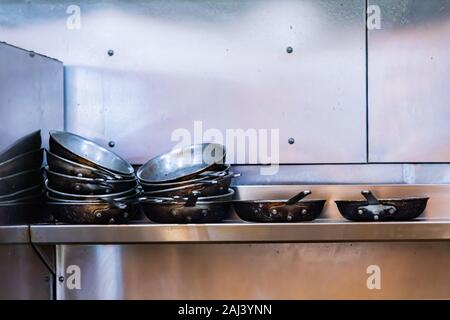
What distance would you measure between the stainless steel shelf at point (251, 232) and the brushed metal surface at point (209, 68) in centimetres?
39

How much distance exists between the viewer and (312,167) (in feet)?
5.59

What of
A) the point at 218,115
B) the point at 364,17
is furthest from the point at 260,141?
the point at 364,17

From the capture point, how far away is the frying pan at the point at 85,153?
1410 mm

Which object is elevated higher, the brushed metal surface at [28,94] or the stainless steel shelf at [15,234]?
the brushed metal surface at [28,94]

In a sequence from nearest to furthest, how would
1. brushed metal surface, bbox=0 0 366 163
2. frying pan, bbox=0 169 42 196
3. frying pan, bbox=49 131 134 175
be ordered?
frying pan, bbox=0 169 42 196
frying pan, bbox=49 131 134 175
brushed metal surface, bbox=0 0 366 163

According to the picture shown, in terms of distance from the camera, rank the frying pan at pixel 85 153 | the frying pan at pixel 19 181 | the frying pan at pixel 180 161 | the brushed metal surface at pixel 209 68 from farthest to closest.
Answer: the brushed metal surface at pixel 209 68 → the frying pan at pixel 180 161 → the frying pan at pixel 85 153 → the frying pan at pixel 19 181

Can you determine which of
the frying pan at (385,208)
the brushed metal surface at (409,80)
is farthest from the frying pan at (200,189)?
the brushed metal surface at (409,80)

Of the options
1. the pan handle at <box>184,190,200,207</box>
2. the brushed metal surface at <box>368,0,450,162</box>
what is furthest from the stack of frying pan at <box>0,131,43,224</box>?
the brushed metal surface at <box>368,0,450,162</box>

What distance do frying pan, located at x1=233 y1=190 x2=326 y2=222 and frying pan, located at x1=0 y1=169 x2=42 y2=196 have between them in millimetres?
665

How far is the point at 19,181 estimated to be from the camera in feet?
4.55

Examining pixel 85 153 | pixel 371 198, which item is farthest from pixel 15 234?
pixel 371 198

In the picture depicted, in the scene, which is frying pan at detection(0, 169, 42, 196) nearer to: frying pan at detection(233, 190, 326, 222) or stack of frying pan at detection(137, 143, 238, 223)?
stack of frying pan at detection(137, 143, 238, 223)

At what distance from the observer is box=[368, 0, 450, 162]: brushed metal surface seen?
1.68m

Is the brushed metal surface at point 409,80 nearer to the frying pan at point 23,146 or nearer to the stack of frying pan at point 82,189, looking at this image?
the stack of frying pan at point 82,189
